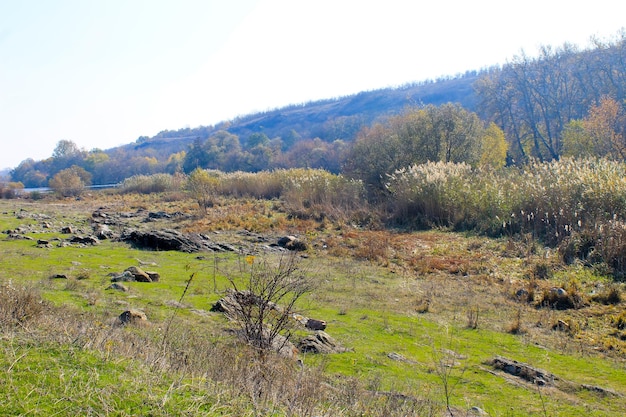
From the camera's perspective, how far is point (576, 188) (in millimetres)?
13508

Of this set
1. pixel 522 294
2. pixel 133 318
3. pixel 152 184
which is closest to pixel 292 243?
pixel 522 294

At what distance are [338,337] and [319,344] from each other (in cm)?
65

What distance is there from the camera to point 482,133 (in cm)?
2759

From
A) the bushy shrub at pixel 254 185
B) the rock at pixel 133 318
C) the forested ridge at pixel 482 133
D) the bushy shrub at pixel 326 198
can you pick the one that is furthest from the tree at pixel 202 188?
the rock at pixel 133 318

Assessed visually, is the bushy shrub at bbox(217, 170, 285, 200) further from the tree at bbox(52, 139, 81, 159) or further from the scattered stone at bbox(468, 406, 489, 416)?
the tree at bbox(52, 139, 81, 159)

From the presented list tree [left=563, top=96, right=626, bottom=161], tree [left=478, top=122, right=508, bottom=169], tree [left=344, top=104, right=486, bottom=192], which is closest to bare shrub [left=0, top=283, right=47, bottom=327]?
tree [left=344, top=104, right=486, bottom=192]

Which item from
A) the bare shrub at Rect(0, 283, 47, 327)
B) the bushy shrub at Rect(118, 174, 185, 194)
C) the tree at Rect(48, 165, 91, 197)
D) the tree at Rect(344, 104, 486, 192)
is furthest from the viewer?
the tree at Rect(48, 165, 91, 197)

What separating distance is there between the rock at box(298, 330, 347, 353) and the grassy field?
0.16 metres

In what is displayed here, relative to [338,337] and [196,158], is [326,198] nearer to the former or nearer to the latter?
[338,337]

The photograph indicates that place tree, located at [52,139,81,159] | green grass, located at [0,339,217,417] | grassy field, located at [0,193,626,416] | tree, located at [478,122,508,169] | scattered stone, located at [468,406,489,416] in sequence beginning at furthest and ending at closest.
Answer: tree, located at [52,139,81,159] → tree, located at [478,122,508,169] → scattered stone, located at [468,406,489,416] → grassy field, located at [0,193,626,416] → green grass, located at [0,339,217,417]

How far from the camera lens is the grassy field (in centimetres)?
333

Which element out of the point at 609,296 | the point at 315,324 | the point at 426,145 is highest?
the point at 426,145

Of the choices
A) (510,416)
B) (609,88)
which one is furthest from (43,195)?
(609,88)

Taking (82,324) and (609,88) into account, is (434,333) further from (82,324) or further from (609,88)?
(609,88)
